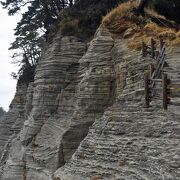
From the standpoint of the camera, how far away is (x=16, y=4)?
4147cm

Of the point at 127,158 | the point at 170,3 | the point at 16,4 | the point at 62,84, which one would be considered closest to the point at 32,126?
the point at 62,84

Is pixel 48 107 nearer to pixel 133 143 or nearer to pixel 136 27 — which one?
pixel 136 27

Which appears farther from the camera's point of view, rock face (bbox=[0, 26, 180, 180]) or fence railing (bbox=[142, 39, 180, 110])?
fence railing (bbox=[142, 39, 180, 110])

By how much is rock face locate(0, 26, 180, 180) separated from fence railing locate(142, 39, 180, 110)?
408 mm

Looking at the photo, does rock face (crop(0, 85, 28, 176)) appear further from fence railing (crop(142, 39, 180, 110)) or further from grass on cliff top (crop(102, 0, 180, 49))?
fence railing (crop(142, 39, 180, 110))

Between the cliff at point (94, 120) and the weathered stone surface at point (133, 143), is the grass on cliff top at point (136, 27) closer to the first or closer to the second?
the cliff at point (94, 120)

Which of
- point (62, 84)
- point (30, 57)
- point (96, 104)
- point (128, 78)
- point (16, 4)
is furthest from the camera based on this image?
point (30, 57)

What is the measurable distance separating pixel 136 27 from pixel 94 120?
5062mm

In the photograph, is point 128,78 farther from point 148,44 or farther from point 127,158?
point 127,158

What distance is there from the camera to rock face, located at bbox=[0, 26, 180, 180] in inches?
564

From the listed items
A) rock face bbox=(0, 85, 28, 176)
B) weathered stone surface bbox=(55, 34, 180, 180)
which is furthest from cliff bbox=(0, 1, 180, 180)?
rock face bbox=(0, 85, 28, 176)

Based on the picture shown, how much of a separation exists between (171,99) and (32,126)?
16.1 m

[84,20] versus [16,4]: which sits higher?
[16,4]

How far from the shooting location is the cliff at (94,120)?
14383 millimetres
